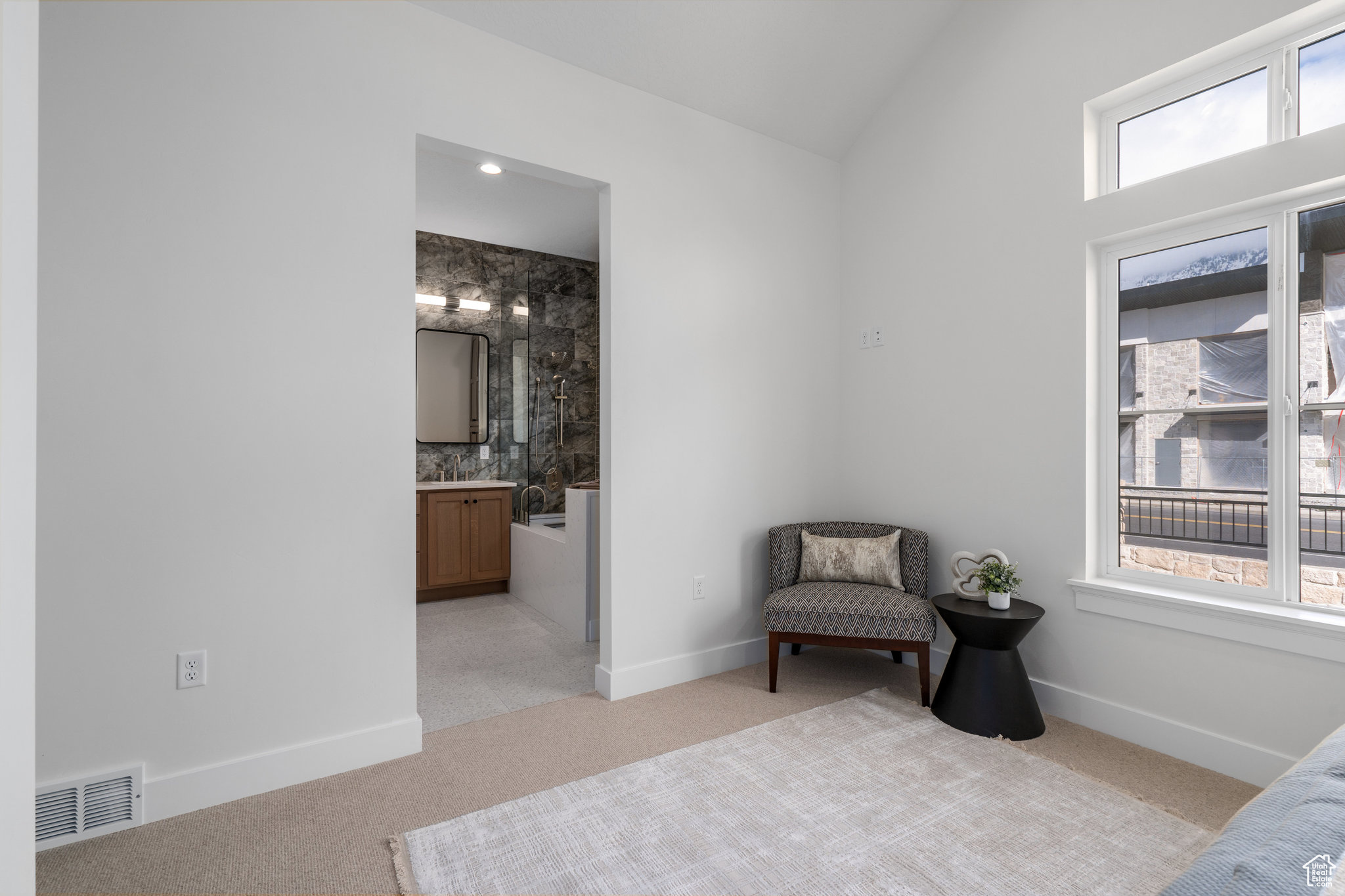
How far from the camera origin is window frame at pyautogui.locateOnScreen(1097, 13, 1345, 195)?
2127mm

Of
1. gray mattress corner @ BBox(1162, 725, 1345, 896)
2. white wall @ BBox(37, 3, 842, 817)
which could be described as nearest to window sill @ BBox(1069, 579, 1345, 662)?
gray mattress corner @ BBox(1162, 725, 1345, 896)

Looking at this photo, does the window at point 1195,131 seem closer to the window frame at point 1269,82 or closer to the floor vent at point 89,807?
the window frame at point 1269,82

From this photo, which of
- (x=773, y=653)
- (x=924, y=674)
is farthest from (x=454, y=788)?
(x=924, y=674)

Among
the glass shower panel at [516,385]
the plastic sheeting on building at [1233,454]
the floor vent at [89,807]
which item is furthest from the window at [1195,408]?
the glass shower panel at [516,385]

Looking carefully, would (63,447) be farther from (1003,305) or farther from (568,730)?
(1003,305)

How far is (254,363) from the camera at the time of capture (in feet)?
6.79

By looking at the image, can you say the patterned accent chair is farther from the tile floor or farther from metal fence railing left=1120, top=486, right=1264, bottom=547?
the tile floor

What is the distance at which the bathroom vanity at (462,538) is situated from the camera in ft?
14.9

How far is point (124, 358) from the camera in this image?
188cm

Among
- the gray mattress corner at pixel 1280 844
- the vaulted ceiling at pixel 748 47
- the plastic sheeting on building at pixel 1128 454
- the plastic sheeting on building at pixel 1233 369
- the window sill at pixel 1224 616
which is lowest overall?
the window sill at pixel 1224 616

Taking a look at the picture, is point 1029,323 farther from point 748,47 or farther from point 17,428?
point 17,428

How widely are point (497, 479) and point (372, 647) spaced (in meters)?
3.08

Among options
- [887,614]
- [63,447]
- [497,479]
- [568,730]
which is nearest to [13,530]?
[63,447]

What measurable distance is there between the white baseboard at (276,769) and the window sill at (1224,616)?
2.68 meters
